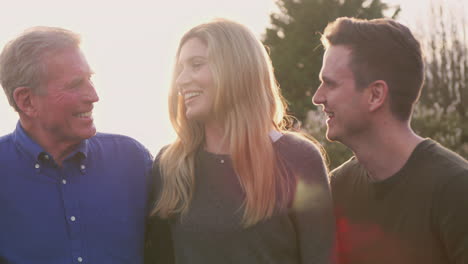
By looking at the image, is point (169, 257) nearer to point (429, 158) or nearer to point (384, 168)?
point (384, 168)

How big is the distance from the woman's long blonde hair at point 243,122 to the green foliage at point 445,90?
11.3 metres

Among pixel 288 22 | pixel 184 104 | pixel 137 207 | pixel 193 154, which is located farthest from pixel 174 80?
pixel 288 22

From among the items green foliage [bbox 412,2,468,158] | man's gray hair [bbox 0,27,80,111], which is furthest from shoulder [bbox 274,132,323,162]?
green foliage [bbox 412,2,468,158]

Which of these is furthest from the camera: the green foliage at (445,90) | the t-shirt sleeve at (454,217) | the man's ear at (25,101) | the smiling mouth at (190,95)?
the green foliage at (445,90)

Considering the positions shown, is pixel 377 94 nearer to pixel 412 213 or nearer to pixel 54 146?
pixel 412 213

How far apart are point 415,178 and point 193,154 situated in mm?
1365

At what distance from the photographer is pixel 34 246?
12.2 ft

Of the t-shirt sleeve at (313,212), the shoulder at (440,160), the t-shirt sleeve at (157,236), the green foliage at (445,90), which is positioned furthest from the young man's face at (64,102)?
the green foliage at (445,90)

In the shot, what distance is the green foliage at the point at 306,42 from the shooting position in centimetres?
1922

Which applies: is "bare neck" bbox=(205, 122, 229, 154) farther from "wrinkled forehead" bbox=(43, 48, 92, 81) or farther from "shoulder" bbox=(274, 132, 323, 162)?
"wrinkled forehead" bbox=(43, 48, 92, 81)

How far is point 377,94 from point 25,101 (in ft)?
7.34

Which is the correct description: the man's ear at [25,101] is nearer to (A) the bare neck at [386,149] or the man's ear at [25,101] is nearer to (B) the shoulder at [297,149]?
(B) the shoulder at [297,149]

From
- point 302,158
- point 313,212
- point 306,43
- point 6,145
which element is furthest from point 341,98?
point 306,43

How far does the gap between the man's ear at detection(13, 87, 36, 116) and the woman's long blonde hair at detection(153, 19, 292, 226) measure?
0.95 metres
